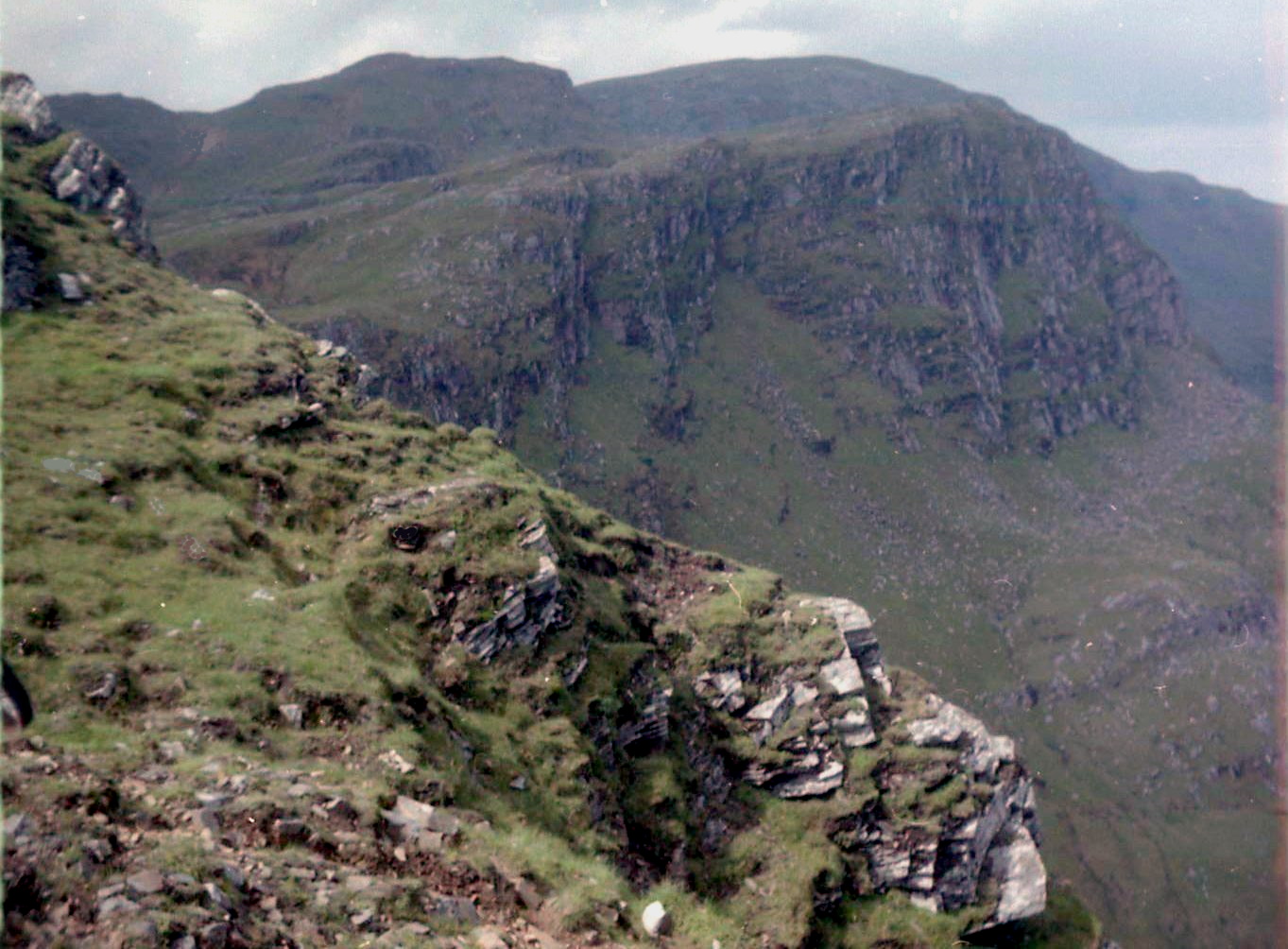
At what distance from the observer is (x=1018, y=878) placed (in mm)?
27844

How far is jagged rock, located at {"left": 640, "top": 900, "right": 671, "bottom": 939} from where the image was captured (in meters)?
15.3

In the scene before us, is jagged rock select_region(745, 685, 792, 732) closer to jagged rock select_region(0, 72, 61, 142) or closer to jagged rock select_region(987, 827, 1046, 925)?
jagged rock select_region(987, 827, 1046, 925)

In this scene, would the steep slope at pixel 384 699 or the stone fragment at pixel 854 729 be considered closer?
the steep slope at pixel 384 699

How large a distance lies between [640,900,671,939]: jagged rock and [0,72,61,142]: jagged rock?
128ft

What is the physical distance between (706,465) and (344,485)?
145m

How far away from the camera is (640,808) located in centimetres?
2175

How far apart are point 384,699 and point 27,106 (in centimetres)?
3546

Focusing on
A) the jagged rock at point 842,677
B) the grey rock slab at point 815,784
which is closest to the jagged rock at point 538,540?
the grey rock slab at point 815,784

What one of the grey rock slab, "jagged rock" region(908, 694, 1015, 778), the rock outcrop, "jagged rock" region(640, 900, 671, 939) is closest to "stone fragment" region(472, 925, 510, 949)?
"jagged rock" region(640, 900, 671, 939)

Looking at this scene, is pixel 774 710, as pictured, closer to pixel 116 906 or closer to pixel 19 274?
pixel 116 906

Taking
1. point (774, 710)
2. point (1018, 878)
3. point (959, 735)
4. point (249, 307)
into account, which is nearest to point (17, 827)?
point (774, 710)

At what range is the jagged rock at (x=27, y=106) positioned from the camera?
37219 millimetres

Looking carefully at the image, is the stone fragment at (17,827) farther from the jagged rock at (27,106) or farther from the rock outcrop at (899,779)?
the jagged rock at (27,106)

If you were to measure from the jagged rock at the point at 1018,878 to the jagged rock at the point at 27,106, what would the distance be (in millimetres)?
45446
